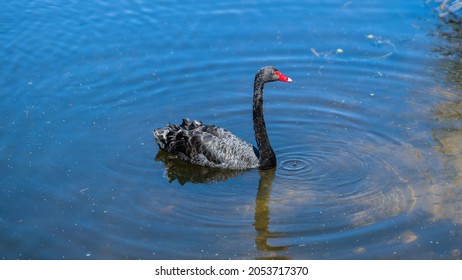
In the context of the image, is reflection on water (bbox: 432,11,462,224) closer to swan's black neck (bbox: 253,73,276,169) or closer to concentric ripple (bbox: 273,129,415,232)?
concentric ripple (bbox: 273,129,415,232)

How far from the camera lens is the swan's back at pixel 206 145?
8.52 m

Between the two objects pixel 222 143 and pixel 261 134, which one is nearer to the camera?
pixel 261 134

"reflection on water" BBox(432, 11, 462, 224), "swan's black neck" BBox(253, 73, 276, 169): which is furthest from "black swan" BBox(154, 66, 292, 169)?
"reflection on water" BBox(432, 11, 462, 224)

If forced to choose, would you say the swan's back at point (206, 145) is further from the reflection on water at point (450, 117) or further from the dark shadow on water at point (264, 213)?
the reflection on water at point (450, 117)

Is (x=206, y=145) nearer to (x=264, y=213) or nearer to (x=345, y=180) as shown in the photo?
(x=264, y=213)

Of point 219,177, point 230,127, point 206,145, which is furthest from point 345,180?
point 230,127

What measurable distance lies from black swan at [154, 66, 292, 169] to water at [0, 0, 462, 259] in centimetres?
15

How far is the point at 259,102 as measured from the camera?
8477 millimetres

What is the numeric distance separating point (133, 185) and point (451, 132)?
11.9ft

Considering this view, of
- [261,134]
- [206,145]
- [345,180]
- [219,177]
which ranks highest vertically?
[261,134]

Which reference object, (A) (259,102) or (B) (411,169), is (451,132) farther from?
(A) (259,102)

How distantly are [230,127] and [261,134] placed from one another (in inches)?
39.6

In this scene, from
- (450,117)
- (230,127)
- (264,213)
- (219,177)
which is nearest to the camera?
(264,213)

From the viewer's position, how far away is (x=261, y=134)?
8430mm
